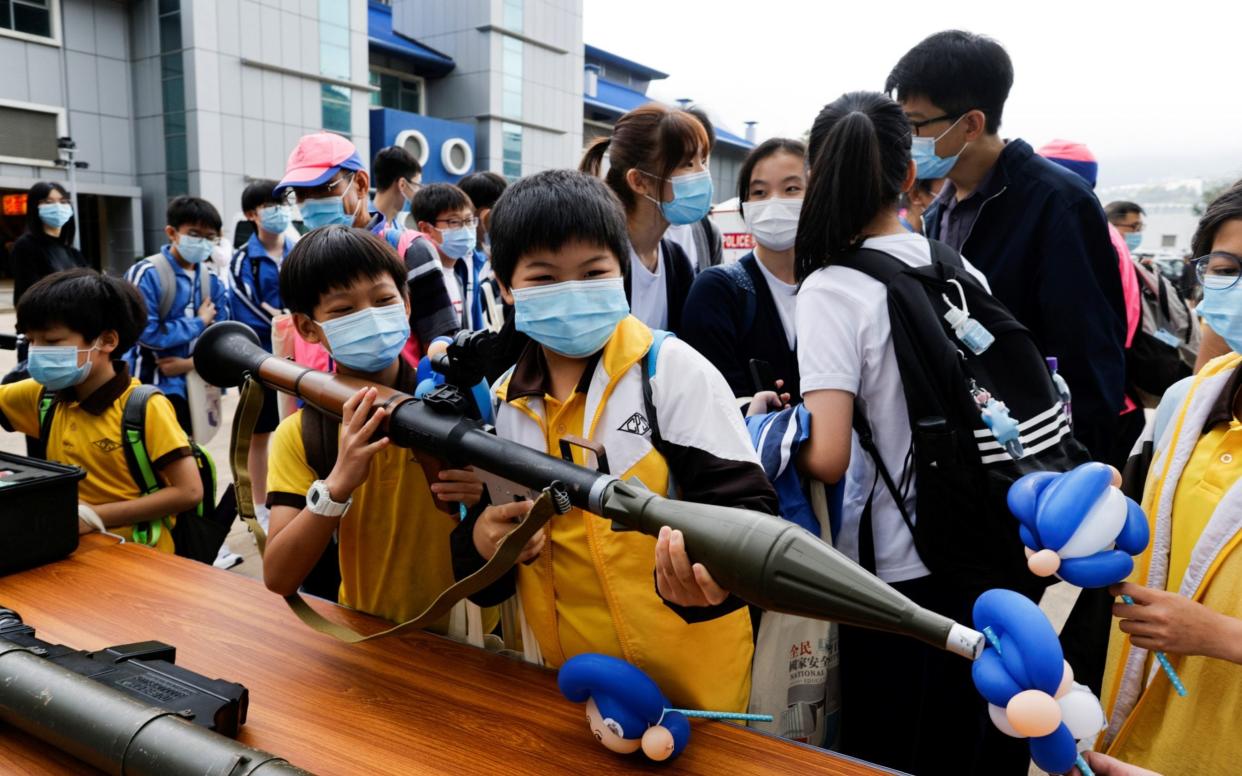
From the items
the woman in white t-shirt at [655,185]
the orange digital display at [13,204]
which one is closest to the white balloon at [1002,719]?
the woman in white t-shirt at [655,185]

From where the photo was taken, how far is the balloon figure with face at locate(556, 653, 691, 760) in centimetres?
118

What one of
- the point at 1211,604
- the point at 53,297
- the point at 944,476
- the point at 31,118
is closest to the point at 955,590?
the point at 944,476

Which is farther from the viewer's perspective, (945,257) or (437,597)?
(945,257)

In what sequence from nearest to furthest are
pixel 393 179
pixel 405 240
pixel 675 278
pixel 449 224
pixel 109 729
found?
1. pixel 109 729
2. pixel 675 278
3. pixel 405 240
4. pixel 393 179
5. pixel 449 224

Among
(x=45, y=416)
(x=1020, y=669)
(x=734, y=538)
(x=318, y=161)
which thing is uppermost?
(x=318, y=161)

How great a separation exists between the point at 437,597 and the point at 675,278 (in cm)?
173

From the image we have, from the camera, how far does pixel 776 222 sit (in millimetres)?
2600

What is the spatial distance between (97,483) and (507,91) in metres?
24.4

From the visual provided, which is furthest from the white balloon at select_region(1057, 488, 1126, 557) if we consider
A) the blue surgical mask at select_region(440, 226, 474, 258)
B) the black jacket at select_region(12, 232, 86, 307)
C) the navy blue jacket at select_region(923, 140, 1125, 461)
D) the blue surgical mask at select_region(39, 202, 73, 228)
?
the blue surgical mask at select_region(39, 202, 73, 228)

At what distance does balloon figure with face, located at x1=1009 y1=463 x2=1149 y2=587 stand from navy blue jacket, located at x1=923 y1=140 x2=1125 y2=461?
132 cm

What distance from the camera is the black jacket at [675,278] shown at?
3.01 meters

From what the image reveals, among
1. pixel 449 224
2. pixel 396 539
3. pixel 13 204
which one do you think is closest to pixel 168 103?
pixel 13 204

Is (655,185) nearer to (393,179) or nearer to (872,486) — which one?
(872,486)

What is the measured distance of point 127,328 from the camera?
8.91 ft
